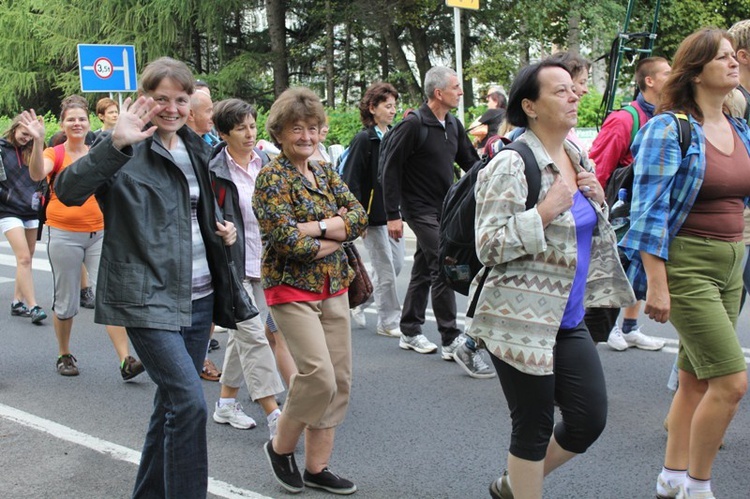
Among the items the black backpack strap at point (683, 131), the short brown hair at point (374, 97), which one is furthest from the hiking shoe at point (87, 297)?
the black backpack strap at point (683, 131)

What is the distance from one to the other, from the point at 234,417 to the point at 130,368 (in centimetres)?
125

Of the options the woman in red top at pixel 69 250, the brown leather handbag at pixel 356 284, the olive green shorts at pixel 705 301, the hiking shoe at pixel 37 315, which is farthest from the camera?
the hiking shoe at pixel 37 315

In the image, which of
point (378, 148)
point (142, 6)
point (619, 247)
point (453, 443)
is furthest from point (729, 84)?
point (142, 6)

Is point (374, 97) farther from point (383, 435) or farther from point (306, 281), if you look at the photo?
point (306, 281)

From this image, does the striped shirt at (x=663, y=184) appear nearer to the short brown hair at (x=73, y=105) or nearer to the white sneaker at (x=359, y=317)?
the white sneaker at (x=359, y=317)

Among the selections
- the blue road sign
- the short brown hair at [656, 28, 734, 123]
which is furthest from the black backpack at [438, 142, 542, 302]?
the blue road sign

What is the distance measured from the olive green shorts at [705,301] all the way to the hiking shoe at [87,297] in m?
6.61

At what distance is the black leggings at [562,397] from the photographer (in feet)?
10.4

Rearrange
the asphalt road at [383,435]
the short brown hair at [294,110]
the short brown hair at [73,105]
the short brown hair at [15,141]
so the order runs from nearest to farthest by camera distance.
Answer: the short brown hair at [294,110] < the asphalt road at [383,435] < the short brown hair at [73,105] < the short brown hair at [15,141]

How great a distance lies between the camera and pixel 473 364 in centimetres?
603

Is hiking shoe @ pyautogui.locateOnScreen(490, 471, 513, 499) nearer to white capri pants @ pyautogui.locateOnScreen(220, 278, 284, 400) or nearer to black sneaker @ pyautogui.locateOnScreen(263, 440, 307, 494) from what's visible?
black sneaker @ pyautogui.locateOnScreen(263, 440, 307, 494)

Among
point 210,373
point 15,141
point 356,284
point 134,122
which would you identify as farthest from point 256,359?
point 15,141

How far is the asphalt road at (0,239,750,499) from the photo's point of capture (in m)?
4.20

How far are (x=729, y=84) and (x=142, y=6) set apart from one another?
24607 millimetres
